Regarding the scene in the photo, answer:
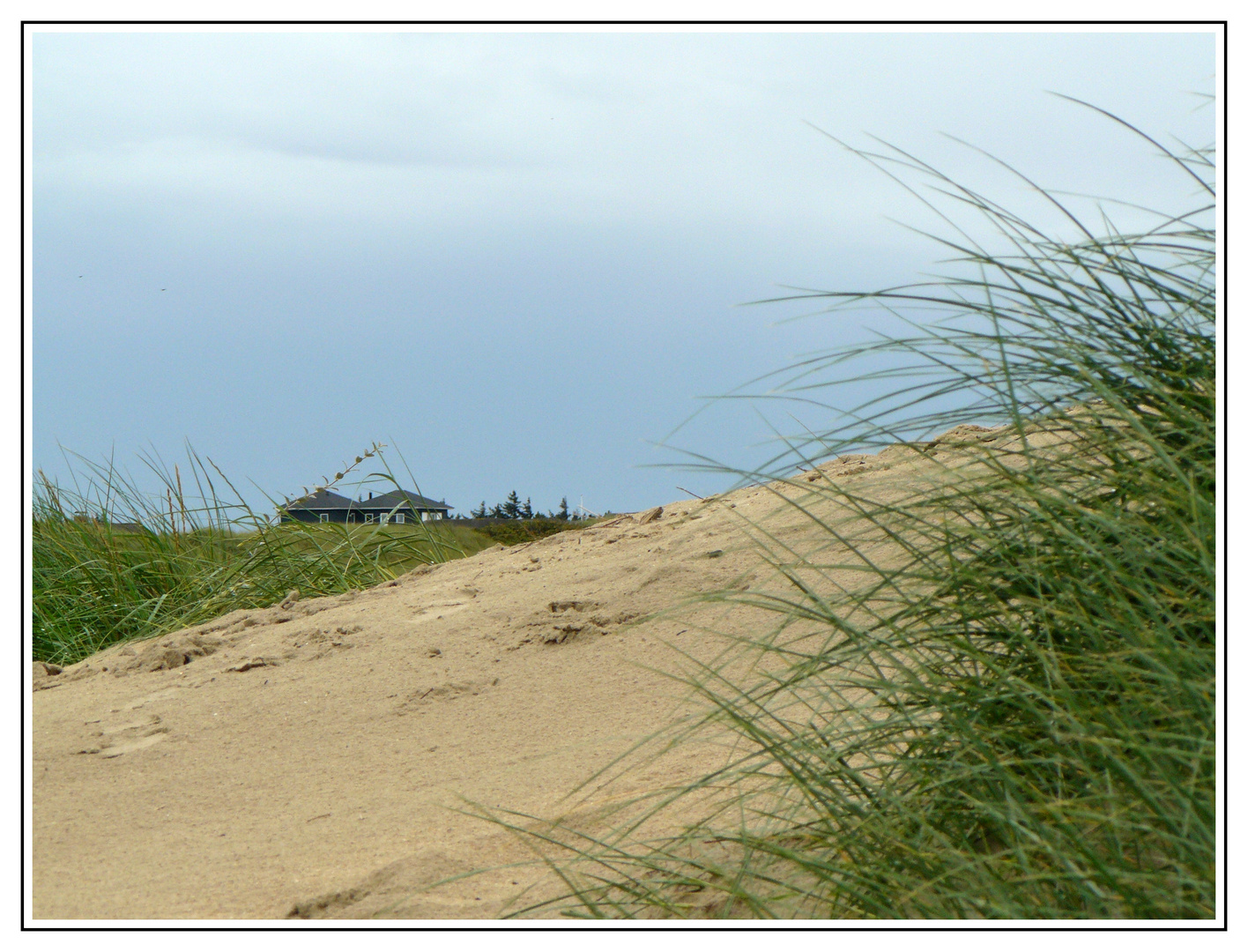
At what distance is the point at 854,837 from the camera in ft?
6.03

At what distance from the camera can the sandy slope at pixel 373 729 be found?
2533 millimetres

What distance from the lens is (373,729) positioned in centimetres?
355

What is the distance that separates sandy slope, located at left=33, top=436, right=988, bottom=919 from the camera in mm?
2533

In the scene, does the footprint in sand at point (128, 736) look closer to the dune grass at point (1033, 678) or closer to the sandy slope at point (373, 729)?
the sandy slope at point (373, 729)

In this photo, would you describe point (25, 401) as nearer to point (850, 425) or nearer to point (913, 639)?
point (850, 425)

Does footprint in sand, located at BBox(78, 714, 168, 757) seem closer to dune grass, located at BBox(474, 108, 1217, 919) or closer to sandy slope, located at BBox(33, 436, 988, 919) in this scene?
sandy slope, located at BBox(33, 436, 988, 919)

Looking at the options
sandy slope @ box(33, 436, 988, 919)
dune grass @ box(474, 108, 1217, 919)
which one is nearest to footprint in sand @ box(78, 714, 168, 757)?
sandy slope @ box(33, 436, 988, 919)

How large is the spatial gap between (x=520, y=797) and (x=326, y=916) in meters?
0.64
